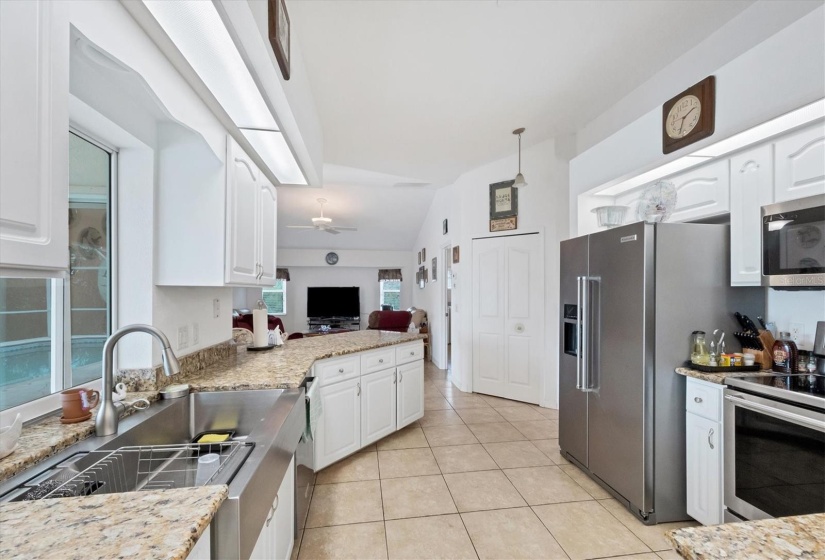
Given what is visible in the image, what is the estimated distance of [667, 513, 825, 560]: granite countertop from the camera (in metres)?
0.61

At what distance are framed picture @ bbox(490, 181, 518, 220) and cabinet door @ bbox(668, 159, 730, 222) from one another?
181 cm

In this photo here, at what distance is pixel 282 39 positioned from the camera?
4.63 feet

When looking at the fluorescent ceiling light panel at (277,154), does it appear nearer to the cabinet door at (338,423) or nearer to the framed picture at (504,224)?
the cabinet door at (338,423)

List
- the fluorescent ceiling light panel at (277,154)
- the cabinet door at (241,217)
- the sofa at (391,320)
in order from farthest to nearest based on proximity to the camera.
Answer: the sofa at (391,320)
the fluorescent ceiling light panel at (277,154)
the cabinet door at (241,217)

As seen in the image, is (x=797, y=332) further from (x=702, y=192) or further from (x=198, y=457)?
(x=198, y=457)

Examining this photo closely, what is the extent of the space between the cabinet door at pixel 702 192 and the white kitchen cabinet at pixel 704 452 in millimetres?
987

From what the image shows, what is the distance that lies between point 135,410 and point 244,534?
837 millimetres

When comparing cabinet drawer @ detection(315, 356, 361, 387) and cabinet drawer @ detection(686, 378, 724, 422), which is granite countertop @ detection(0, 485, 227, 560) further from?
cabinet drawer @ detection(686, 378, 724, 422)

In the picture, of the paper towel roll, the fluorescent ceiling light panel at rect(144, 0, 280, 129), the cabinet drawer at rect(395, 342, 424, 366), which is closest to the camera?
the fluorescent ceiling light panel at rect(144, 0, 280, 129)

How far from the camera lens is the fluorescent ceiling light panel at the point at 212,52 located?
102 cm

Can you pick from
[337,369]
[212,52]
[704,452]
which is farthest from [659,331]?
[212,52]

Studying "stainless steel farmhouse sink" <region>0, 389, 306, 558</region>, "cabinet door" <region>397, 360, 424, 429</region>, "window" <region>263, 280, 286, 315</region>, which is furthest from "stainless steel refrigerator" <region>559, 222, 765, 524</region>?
"window" <region>263, 280, 286, 315</region>

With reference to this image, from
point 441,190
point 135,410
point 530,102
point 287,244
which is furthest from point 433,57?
point 287,244

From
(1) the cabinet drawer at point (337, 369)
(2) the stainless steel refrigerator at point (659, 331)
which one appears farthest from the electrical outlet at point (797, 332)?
(1) the cabinet drawer at point (337, 369)
